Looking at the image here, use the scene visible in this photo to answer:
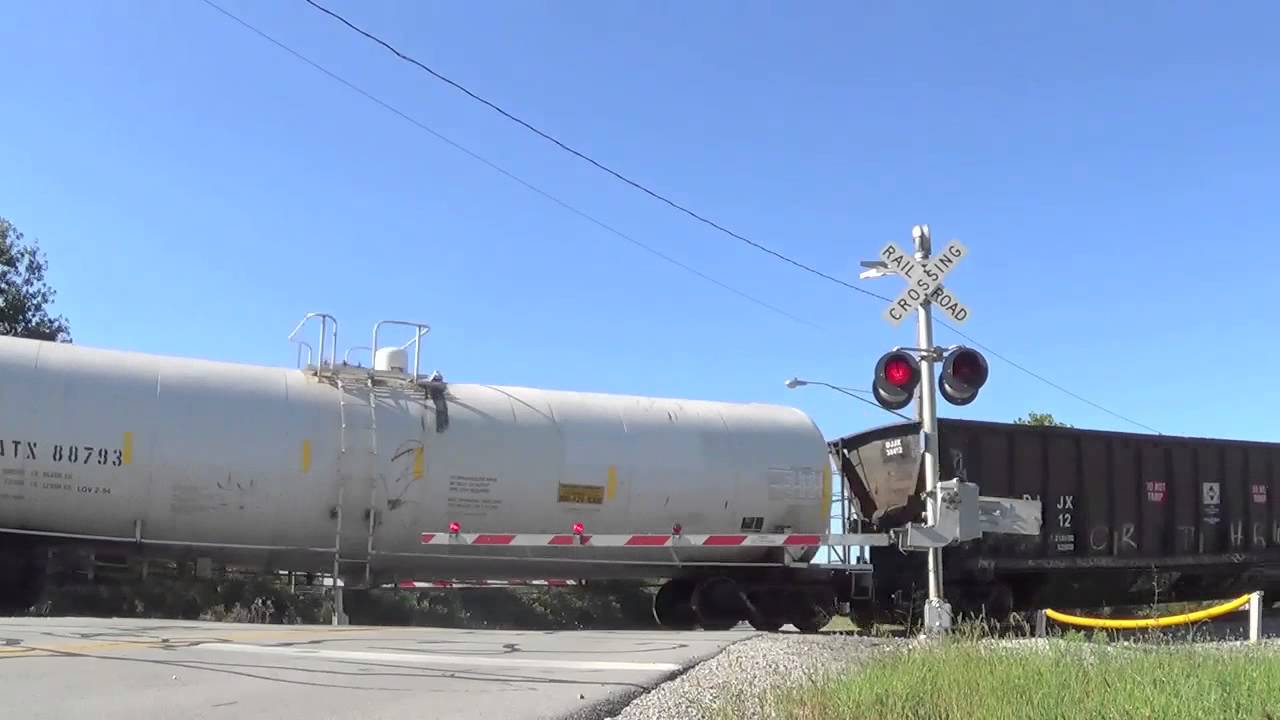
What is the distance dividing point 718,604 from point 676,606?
0.85 metres

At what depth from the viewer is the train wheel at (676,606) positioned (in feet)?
45.6

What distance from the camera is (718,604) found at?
13.4 metres

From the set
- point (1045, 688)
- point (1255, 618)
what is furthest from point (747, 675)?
point (1255, 618)

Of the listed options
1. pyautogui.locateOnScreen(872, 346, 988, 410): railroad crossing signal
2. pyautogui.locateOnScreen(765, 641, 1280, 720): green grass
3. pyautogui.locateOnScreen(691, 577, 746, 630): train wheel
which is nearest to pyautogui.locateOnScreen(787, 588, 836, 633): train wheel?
pyautogui.locateOnScreen(691, 577, 746, 630): train wheel

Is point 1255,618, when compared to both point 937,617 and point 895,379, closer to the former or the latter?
point 937,617

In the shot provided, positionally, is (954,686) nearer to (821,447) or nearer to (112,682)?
(112,682)

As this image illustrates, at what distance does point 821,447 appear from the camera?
14172 millimetres

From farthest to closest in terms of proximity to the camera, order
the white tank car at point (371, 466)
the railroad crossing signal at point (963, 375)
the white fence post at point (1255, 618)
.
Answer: the white tank car at point (371, 466)
the white fence post at point (1255, 618)
the railroad crossing signal at point (963, 375)

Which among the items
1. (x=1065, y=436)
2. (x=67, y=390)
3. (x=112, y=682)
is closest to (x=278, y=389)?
(x=67, y=390)

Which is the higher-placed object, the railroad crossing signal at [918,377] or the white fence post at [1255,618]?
the railroad crossing signal at [918,377]

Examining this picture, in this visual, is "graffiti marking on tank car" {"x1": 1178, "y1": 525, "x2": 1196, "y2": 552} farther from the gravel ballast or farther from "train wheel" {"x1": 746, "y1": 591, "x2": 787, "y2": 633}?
the gravel ballast

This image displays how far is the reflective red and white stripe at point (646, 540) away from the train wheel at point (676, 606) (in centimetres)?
114

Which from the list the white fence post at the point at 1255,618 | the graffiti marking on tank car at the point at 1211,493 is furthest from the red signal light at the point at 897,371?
the graffiti marking on tank car at the point at 1211,493

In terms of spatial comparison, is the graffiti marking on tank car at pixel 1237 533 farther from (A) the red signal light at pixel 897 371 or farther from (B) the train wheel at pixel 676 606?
(A) the red signal light at pixel 897 371
